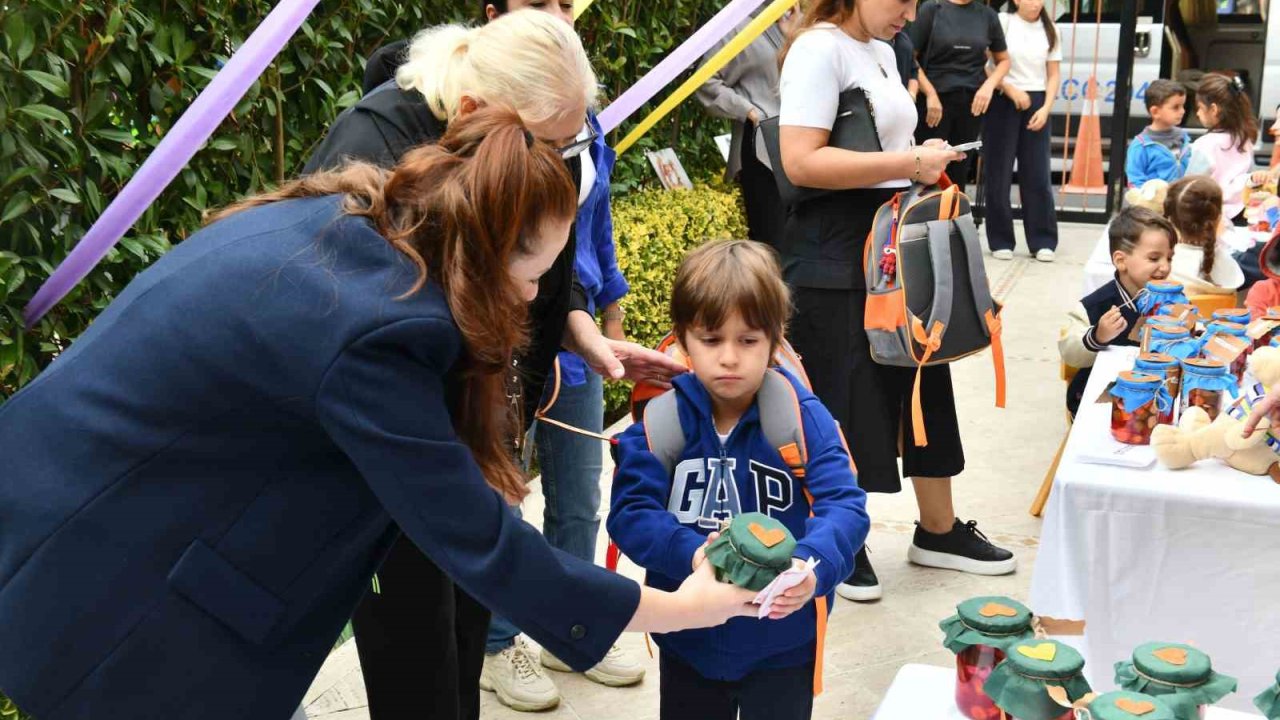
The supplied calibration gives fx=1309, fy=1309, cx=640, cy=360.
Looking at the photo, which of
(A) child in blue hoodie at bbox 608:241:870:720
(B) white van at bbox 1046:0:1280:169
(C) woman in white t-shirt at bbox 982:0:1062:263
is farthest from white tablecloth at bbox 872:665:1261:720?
(B) white van at bbox 1046:0:1280:169

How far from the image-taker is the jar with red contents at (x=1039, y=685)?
5.84ft

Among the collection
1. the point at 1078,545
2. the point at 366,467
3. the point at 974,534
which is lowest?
the point at 974,534

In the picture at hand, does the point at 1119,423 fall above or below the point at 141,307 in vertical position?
below

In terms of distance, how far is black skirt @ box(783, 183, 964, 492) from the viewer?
3590 millimetres

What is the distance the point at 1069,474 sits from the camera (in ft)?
9.04

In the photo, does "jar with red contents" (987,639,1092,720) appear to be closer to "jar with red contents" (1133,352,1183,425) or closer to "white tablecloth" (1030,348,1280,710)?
"white tablecloth" (1030,348,1280,710)

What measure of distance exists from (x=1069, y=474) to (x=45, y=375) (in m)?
2.00

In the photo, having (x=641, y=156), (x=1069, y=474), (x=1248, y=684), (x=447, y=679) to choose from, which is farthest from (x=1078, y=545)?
(x=641, y=156)

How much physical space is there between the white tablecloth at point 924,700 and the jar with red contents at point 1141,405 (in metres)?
0.98

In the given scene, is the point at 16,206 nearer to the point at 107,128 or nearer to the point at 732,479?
the point at 107,128

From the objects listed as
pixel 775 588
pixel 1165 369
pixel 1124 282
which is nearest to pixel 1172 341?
pixel 1165 369

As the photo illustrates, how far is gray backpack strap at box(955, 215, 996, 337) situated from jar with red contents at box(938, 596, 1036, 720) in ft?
5.64

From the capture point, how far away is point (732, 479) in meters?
2.40

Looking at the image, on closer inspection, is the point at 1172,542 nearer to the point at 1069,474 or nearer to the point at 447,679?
the point at 1069,474
